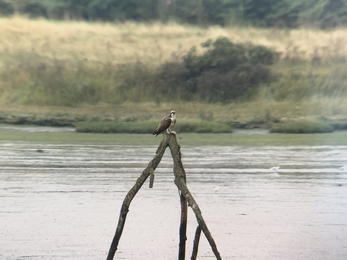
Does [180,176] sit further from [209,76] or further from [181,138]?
[209,76]

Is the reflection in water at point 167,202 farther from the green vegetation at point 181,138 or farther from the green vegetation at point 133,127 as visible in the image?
the green vegetation at point 133,127

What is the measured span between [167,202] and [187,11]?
319 cm

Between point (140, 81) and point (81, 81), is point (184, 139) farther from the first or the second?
point (81, 81)

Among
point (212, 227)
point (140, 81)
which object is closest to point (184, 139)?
point (140, 81)

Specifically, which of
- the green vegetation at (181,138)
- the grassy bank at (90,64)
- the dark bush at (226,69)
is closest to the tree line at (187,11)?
the grassy bank at (90,64)

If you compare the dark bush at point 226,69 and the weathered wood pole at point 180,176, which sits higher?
the dark bush at point 226,69

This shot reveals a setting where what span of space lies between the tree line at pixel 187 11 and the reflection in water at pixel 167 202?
4.93 ft

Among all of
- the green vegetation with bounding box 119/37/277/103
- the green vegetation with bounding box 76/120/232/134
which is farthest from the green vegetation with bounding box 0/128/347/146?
the green vegetation with bounding box 119/37/277/103

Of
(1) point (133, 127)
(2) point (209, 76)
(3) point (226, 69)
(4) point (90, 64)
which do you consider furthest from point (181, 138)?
(4) point (90, 64)

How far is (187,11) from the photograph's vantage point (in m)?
7.14

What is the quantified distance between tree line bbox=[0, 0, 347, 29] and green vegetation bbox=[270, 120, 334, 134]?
1.17 m

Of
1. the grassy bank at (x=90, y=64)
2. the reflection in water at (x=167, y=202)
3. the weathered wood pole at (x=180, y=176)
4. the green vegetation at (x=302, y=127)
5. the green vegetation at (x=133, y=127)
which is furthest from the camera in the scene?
the green vegetation at (x=302, y=127)

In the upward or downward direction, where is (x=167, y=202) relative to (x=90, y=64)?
downward

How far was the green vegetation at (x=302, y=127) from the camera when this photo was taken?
739 centimetres
